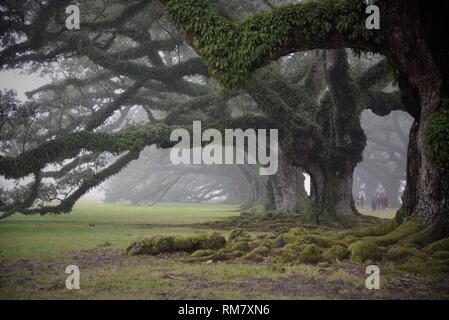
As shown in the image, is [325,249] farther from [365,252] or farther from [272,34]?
[272,34]

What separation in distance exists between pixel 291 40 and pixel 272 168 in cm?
1464

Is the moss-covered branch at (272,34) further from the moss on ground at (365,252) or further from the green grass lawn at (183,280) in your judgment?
the green grass lawn at (183,280)

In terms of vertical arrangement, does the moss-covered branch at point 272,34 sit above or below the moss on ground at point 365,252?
above

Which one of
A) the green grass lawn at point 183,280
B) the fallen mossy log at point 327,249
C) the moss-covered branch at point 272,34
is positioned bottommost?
the green grass lawn at point 183,280

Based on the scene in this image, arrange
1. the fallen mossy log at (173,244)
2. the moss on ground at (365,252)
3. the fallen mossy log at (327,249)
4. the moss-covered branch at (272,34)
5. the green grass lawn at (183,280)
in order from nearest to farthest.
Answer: the green grass lawn at (183,280) → the fallen mossy log at (327,249) → the moss on ground at (365,252) → the moss-covered branch at (272,34) → the fallen mossy log at (173,244)

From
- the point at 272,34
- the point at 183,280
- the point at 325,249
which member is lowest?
the point at 183,280

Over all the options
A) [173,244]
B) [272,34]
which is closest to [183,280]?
[173,244]

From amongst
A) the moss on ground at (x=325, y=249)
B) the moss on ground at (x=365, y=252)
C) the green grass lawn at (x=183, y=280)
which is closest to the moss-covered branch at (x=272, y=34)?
the moss on ground at (x=325, y=249)

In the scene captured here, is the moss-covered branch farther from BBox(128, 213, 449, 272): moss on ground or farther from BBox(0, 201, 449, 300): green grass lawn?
BBox(0, 201, 449, 300): green grass lawn

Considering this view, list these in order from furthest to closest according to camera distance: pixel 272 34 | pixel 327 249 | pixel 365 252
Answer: pixel 272 34 < pixel 327 249 < pixel 365 252

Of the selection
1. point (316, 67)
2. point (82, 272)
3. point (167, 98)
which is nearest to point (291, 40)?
point (82, 272)

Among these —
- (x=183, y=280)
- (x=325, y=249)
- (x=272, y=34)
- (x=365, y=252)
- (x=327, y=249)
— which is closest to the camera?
(x=183, y=280)

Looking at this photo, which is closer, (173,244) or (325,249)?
(325,249)

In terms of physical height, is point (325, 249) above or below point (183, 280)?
above
